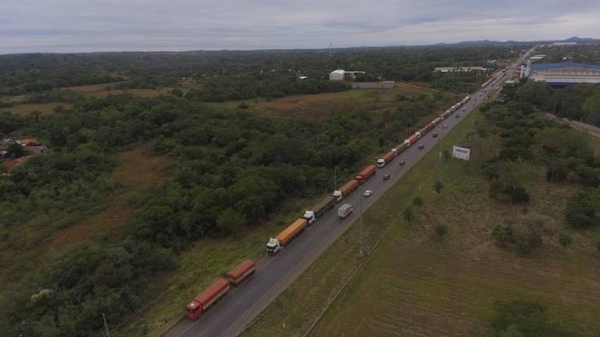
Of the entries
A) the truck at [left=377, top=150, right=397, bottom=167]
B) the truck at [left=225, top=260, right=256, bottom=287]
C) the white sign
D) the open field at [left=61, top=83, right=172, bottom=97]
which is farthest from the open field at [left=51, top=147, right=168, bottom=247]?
the open field at [left=61, top=83, right=172, bottom=97]

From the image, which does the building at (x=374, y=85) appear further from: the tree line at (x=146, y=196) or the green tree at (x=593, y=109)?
the green tree at (x=593, y=109)

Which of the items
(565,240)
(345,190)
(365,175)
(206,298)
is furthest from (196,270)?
(565,240)

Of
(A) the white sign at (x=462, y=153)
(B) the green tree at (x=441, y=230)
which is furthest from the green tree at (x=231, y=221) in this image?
(A) the white sign at (x=462, y=153)

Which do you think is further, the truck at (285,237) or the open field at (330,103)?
the open field at (330,103)

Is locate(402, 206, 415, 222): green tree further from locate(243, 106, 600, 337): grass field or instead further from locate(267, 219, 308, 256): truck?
locate(267, 219, 308, 256): truck

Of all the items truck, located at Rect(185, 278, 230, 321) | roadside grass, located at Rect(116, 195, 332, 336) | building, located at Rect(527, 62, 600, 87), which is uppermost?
Answer: building, located at Rect(527, 62, 600, 87)

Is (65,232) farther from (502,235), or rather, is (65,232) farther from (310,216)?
(502,235)
